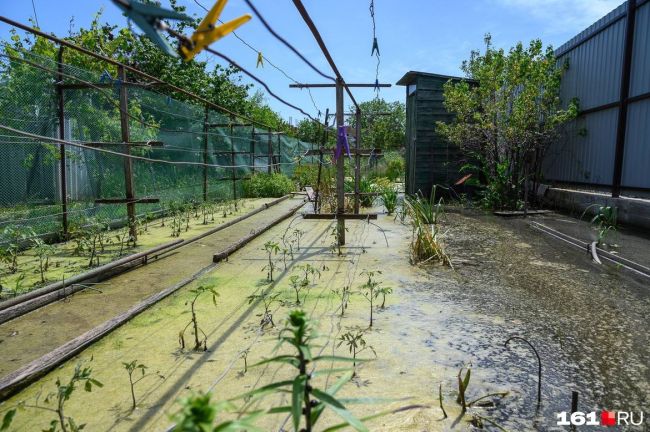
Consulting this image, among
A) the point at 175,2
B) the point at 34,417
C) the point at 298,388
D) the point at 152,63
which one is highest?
the point at 175,2

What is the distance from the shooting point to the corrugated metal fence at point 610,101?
276 inches

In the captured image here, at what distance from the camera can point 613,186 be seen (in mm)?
7438

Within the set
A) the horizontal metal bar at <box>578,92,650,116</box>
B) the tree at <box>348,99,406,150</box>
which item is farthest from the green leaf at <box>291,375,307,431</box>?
the tree at <box>348,99,406,150</box>

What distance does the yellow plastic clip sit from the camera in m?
1.01

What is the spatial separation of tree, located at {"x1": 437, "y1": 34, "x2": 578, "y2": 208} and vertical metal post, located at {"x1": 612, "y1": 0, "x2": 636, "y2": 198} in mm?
1194

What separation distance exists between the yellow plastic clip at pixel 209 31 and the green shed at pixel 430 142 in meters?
11.8

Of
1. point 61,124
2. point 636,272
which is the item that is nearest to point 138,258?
point 61,124

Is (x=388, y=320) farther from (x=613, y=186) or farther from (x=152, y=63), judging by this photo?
(x=152, y=63)

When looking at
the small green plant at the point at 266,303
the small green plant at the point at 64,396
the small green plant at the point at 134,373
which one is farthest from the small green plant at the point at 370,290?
the small green plant at the point at 64,396

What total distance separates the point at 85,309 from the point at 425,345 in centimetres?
249

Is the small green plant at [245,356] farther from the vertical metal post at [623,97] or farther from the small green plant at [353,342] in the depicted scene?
the vertical metal post at [623,97]

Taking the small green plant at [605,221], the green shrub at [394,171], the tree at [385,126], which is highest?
the tree at [385,126]

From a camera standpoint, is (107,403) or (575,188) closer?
(107,403)

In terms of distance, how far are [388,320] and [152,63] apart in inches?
551
